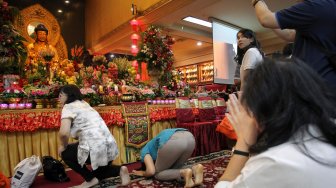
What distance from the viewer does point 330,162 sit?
21.5 inches

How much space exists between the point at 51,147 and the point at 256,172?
9.19 feet

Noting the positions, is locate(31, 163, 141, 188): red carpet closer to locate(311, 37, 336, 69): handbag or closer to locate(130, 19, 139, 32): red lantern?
locate(311, 37, 336, 69): handbag

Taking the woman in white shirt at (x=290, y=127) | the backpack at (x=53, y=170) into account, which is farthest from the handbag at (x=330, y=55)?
the backpack at (x=53, y=170)

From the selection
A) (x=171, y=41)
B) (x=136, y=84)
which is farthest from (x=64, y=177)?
(x=171, y=41)

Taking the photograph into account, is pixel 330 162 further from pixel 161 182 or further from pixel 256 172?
pixel 161 182

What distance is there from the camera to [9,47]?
3.24 m

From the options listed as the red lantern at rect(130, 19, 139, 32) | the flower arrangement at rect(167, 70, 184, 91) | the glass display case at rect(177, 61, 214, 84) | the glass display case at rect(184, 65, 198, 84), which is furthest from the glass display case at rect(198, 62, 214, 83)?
the flower arrangement at rect(167, 70, 184, 91)

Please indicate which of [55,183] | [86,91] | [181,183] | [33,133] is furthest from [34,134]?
[181,183]

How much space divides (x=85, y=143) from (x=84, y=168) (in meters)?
0.24

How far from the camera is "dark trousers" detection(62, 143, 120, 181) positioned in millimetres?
2258

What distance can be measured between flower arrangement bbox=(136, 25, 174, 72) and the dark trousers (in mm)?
2590

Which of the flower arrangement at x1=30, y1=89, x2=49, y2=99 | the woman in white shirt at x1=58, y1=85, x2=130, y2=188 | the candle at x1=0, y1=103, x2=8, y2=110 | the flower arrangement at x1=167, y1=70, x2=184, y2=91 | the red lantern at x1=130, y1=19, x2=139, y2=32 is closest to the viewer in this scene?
the woman in white shirt at x1=58, y1=85, x2=130, y2=188

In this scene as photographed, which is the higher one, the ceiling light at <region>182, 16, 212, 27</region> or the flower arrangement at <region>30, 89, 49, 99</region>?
the ceiling light at <region>182, 16, 212, 27</region>

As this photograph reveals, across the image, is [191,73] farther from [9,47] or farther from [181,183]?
[181,183]
